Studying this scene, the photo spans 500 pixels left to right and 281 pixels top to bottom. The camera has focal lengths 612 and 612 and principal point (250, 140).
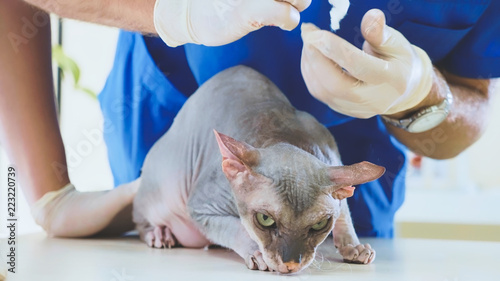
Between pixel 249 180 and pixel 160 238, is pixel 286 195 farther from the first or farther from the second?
pixel 160 238

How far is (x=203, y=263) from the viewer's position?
1086mm

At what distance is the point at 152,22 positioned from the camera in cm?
117

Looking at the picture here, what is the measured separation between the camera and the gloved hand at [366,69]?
1.12 meters

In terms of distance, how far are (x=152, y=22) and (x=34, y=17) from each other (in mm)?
473

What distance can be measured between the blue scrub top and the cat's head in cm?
41

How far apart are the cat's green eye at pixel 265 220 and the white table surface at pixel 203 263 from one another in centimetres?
8

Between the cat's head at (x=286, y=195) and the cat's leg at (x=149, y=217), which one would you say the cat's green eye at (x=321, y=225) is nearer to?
the cat's head at (x=286, y=195)

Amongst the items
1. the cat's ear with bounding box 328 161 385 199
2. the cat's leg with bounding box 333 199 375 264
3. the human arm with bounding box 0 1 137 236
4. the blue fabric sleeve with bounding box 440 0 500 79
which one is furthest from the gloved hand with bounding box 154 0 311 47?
the blue fabric sleeve with bounding box 440 0 500 79

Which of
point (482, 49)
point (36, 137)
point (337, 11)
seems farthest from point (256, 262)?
point (482, 49)

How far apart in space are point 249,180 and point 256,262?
140 millimetres

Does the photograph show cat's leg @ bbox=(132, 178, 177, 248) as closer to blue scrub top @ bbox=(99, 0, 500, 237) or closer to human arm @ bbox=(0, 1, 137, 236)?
human arm @ bbox=(0, 1, 137, 236)

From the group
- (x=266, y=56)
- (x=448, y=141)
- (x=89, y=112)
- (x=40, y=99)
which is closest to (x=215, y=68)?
→ (x=266, y=56)

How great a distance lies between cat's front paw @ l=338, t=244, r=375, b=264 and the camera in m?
1.11

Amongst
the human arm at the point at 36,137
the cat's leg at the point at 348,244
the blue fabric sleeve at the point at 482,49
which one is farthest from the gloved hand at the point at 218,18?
the blue fabric sleeve at the point at 482,49
